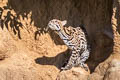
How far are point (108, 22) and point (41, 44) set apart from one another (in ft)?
5.47

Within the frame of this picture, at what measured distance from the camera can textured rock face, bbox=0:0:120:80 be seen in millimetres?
7750

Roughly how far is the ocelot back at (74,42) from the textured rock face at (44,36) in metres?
0.15

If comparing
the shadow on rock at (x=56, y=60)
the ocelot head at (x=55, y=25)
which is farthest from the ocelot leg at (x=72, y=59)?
the ocelot head at (x=55, y=25)

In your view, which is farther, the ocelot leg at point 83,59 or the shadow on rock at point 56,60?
the shadow on rock at point 56,60

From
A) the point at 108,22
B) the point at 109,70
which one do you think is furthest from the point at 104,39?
the point at 109,70

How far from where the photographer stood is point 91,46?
802 centimetres

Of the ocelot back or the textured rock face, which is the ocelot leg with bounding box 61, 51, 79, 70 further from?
the textured rock face

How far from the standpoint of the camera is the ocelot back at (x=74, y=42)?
7758 mm

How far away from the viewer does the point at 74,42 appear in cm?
779

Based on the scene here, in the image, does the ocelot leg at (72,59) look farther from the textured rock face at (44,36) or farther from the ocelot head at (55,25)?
the ocelot head at (55,25)

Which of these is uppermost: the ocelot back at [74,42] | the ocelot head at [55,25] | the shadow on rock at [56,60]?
the ocelot head at [55,25]

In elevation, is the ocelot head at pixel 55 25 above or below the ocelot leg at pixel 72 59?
above

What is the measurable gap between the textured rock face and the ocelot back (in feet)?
0.49

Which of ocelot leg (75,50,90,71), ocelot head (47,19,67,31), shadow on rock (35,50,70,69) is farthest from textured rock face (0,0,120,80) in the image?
ocelot head (47,19,67,31)
